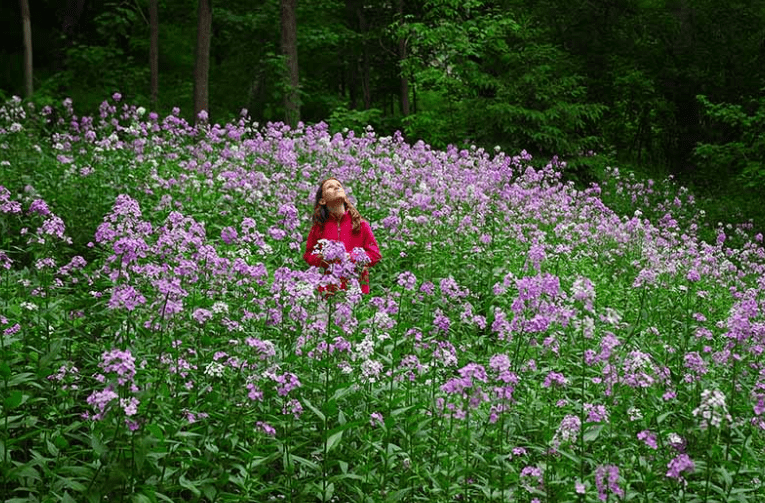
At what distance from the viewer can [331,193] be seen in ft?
25.2

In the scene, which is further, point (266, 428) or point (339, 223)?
point (339, 223)

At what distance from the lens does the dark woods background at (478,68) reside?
16.8 metres

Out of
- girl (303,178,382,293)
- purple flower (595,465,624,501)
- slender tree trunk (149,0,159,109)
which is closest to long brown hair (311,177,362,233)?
girl (303,178,382,293)

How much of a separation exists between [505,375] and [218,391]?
1.76 m

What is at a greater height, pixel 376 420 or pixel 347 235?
pixel 347 235

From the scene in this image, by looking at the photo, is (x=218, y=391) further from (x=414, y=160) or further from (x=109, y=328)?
(x=414, y=160)

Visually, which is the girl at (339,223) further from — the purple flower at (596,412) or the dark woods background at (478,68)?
the dark woods background at (478,68)

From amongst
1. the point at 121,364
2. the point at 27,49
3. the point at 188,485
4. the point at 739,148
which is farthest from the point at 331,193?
the point at 27,49

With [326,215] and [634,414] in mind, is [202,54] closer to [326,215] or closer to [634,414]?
[326,215]

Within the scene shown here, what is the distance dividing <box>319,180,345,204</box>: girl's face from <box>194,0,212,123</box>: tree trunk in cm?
930

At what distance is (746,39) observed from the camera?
20969 mm

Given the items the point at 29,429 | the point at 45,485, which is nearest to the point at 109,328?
the point at 29,429

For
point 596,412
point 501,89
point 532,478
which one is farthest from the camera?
point 501,89

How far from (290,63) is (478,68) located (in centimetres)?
485
